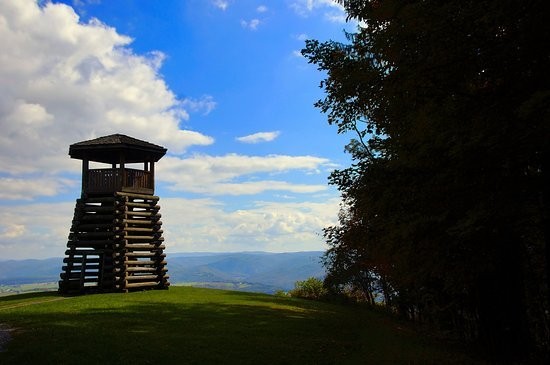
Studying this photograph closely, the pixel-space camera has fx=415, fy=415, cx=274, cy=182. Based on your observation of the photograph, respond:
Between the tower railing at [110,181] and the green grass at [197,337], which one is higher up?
the tower railing at [110,181]

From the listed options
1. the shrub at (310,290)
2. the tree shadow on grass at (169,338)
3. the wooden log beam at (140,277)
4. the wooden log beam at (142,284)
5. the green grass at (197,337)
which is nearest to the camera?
the tree shadow on grass at (169,338)

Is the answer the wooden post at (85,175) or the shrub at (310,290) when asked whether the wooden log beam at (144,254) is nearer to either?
the wooden post at (85,175)

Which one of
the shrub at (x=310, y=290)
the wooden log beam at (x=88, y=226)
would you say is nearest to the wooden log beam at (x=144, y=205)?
the wooden log beam at (x=88, y=226)

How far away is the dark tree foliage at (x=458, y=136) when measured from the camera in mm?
7197

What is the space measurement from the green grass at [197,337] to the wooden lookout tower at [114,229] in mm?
5712

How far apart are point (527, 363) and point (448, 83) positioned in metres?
8.58

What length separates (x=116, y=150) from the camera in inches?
1015

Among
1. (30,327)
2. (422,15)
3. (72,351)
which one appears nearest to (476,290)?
(422,15)

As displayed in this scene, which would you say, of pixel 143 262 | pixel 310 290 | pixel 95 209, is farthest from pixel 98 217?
pixel 310 290

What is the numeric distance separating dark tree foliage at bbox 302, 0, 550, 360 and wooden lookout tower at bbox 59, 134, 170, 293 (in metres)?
16.6

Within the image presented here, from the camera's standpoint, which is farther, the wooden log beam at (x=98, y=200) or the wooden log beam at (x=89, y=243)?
the wooden log beam at (x=98, y=200)

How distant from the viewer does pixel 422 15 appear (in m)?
8.26

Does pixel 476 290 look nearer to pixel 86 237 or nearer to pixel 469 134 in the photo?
pixel 469 134

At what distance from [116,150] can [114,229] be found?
4936mm
